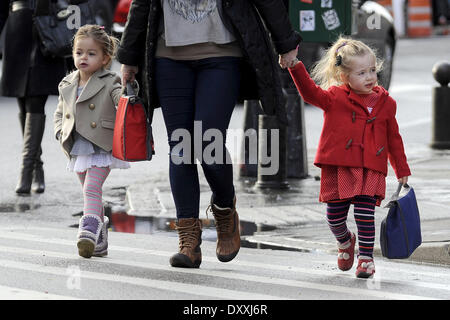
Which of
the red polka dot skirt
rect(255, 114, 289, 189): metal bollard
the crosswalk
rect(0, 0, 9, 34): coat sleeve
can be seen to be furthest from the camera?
rect(255, 114, 289, 189): metal bollard

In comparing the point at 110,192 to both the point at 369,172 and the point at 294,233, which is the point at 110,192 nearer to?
the point at 294,233

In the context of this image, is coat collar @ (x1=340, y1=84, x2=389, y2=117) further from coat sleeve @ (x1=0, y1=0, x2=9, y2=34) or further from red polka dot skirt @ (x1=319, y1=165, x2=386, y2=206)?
coat sleeve @ (x1=0, y1=0, x2=9, y2=34)

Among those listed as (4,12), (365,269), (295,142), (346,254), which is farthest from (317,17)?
(365,269)

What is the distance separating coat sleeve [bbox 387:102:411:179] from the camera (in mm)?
6211

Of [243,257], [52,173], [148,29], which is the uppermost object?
[148,29]

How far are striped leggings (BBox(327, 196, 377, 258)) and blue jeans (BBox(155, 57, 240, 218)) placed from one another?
580 mm

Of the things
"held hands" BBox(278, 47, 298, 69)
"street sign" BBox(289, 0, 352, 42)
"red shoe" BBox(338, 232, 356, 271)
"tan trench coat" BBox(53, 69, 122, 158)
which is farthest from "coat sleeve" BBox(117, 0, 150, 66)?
"street sign" BBox(289, 0, 352, 42)

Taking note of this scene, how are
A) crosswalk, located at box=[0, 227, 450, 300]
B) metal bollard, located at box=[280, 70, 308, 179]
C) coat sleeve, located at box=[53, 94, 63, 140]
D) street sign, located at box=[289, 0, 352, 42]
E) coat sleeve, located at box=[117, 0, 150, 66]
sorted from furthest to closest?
metal bollard, located at box=[280, 70, 308, 179], street sign, located at box=[289, 0, 352, 42], coat sleeve, located at box=[53, 94, 63, 140], coat sleeve, located at box=[117, 0, 150, 66], crosswalk, located at box=[0, 227, 450, 300]

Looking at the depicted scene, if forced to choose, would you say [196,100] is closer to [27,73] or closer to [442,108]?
[27,73]

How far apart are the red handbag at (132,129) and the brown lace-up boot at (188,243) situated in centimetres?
40

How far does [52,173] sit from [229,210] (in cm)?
490
